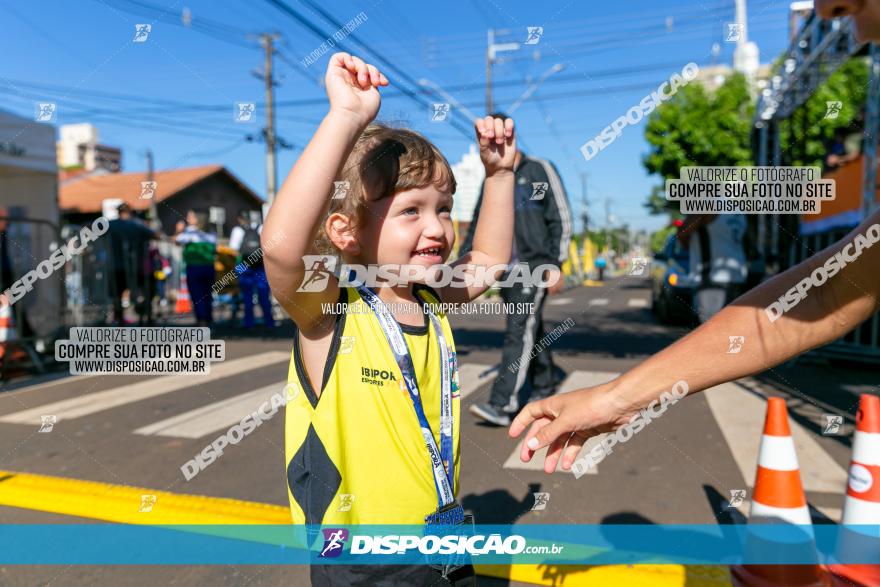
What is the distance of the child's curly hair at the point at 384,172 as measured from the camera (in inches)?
55.7

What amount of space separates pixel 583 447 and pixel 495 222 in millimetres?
2342

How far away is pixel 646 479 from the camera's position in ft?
10.7

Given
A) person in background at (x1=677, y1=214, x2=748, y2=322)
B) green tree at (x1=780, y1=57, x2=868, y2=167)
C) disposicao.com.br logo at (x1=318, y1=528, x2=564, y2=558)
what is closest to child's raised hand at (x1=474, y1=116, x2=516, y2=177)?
disposicao.com.br logo at (x1=318, y1=528, x2=564, y2=558)

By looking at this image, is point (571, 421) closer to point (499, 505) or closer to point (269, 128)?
point (499, 505)

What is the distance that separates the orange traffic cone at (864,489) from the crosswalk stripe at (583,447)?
1.41m

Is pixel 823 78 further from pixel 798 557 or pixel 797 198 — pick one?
pixel 798 557

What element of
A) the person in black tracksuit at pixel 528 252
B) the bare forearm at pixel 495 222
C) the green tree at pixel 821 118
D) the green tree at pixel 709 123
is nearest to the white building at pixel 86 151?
the green tree at pixel 709 123

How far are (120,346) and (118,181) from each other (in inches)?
1119

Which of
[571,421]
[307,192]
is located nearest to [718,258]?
[571,421]

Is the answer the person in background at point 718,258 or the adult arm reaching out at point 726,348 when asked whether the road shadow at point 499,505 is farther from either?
the person in background at point 718,258

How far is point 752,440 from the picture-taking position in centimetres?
386

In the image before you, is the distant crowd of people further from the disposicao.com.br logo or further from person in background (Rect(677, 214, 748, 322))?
the disposicao.com.br logo

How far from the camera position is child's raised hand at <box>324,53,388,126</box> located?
1.17 meters

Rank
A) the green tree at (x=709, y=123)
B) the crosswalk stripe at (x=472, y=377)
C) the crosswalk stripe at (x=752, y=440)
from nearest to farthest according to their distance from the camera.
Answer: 1. the crosswalk stripe at (x=752, y=440)
2. the crosswalk stripe at (x=472, y=377)
3. the green tree at (x=709, y=123)
